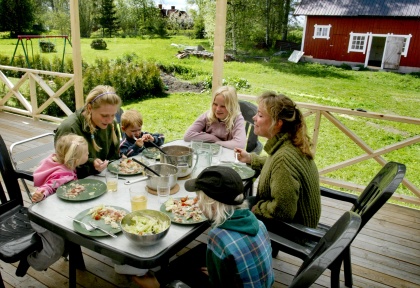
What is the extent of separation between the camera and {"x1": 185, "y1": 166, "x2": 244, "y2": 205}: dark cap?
1104mm

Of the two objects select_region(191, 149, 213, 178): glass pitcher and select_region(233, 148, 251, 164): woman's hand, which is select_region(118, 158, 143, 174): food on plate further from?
select_region(233, 148, 251, 164): woman's hand

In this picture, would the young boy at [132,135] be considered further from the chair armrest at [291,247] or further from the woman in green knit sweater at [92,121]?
the chair armrest at [291,247]

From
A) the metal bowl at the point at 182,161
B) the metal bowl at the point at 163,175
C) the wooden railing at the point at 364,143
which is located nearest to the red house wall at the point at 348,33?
the wooden railing at the point at 364,143

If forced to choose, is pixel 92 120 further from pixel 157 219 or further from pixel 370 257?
pixel 370 257

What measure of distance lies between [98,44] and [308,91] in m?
5.02

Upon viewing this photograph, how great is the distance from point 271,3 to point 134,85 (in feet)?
11.5

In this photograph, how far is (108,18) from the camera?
24.0 feet

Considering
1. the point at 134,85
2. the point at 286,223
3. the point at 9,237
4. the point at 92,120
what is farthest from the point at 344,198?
the point at 134,85

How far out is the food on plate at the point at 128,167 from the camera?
191 centimetres

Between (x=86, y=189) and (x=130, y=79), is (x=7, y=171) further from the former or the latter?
(x=130, y=79)

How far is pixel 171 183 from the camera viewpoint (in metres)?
1.68

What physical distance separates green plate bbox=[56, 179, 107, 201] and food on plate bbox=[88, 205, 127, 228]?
0.17 meters

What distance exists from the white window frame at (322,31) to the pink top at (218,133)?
397 cm

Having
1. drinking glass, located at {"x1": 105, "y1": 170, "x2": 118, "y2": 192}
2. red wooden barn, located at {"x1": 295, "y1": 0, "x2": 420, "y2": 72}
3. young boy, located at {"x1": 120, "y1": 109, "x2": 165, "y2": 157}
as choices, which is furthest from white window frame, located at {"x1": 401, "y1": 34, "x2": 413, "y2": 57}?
drinking glass, located at {"x1": 105, "y1": 170, "x2": 118, "y2": 192}
